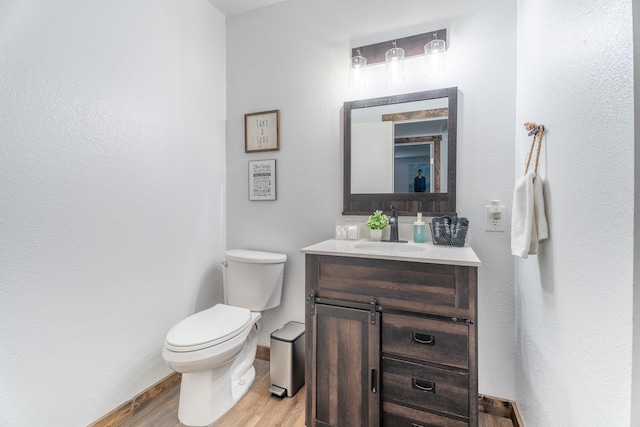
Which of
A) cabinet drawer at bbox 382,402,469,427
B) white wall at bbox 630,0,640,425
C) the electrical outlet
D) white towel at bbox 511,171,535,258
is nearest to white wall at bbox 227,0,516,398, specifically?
the electrical outlet

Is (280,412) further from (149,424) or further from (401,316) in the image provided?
(401,316)

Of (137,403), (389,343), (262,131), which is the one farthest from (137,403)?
(262,131)

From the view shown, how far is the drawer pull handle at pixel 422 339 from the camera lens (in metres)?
1.20

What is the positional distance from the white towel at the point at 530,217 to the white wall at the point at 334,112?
1.69ft

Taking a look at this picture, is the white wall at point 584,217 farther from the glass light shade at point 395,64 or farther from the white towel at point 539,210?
the glass light shade at point 395,64

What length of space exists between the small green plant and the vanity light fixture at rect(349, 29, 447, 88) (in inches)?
32.7

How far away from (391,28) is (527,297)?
65.6 inches

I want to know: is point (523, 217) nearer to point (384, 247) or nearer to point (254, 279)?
point (384, 247)

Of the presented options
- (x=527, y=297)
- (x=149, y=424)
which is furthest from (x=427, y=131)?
(x=149, y=424)

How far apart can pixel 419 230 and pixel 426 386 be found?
2.57 ft

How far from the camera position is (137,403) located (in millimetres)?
1606

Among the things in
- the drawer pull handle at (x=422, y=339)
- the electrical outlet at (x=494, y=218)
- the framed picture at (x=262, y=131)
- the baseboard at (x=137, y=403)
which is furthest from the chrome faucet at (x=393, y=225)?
the baseboard at (x=137, y=403)

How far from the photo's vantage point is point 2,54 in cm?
112

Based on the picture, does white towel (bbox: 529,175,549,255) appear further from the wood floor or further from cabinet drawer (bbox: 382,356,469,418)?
the wood floor
